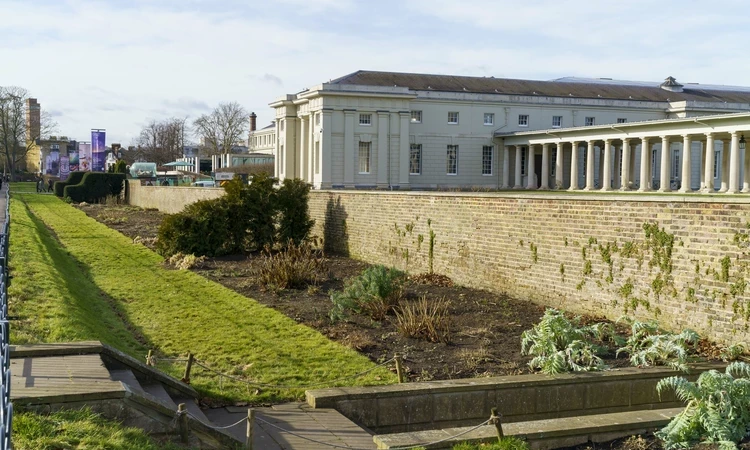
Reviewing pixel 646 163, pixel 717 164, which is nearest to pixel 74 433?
pixel 646 163

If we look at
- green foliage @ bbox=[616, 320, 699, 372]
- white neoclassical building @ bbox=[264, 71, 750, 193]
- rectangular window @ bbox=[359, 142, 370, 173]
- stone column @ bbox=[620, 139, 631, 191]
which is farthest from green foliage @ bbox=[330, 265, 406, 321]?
rectangular window @ bbox=[359, 142, 370, 173]

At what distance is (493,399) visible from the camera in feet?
28.4

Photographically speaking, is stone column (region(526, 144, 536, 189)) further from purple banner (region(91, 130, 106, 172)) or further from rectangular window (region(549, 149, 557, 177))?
purple banner (region(91, 130, 106, 172))

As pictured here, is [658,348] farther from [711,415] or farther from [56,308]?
[56,308]

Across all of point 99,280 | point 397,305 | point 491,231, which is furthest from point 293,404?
point 99,280

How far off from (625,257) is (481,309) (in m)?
2.71

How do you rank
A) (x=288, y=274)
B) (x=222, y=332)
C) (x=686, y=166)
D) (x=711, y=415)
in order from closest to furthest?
(x=711, y=415) → (x=222, y=332) → (x=288, y=274) → (x=686, y=166)

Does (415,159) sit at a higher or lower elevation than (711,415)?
higher

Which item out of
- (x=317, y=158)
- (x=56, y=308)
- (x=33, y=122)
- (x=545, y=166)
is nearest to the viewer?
(x=56, y=308)

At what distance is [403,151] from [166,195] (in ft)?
64.5

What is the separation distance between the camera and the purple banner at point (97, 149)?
2648 inches

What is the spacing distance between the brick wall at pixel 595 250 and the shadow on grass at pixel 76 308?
273 inches

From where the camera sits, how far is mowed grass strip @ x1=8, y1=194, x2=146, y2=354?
10203 mm

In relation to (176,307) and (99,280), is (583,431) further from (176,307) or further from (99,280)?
(99,280)
